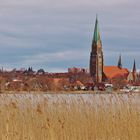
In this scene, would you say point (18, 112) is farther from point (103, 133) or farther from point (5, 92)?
point (103, 133)

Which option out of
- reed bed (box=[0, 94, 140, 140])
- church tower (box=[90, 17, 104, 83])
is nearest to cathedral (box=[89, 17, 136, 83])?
church tower (box=[90, 17, 104, 83])

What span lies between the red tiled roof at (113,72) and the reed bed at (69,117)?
3428 inches

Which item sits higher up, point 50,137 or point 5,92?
point 5,92

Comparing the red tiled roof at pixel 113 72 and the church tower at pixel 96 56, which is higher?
the church tower at pixel 96 56

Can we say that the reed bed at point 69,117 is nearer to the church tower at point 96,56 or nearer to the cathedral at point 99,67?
the cathedral at point 99,67

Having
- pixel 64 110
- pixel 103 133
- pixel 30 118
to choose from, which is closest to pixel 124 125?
pixel 103 133

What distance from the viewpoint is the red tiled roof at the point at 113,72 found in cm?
9756

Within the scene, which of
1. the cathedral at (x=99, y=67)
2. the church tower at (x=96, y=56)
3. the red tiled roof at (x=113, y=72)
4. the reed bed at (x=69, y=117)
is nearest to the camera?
the reed bed at (x=69, y=117)

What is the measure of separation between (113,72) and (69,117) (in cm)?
9365

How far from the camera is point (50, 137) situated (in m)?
7.16

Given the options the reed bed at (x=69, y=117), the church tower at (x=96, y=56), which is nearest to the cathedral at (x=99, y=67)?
the church tower at (x=96, y=56)

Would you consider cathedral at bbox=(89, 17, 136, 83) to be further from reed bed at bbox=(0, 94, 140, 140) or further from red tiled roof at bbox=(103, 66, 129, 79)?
reed bed at bbox=(0, 94, 140, 140)

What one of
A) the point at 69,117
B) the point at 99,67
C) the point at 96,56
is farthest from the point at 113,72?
the point at 69,117

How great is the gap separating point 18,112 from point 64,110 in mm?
688
